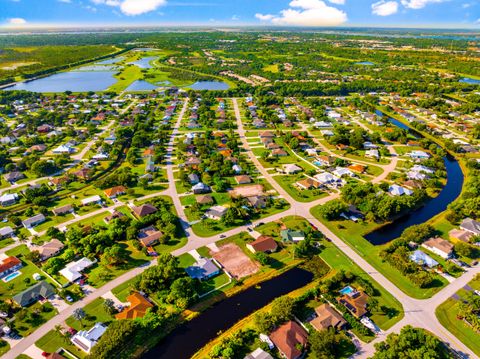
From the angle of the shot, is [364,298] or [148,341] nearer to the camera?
[148,341]

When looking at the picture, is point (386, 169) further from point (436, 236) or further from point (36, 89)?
point (36, 89)

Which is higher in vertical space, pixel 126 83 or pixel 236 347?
pixel 126 83

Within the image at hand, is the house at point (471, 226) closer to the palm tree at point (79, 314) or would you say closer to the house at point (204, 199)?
the house at point (204, 199)

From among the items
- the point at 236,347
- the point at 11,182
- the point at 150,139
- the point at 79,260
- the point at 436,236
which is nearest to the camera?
the point at 236,347

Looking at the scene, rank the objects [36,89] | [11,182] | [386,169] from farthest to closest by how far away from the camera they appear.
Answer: [36,89]
[386,169]
[11,182]

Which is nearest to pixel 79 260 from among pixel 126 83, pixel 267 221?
pixel 267 221

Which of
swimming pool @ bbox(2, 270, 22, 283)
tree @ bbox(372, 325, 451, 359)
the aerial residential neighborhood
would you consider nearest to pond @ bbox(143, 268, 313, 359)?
the aerial residential neighborhood

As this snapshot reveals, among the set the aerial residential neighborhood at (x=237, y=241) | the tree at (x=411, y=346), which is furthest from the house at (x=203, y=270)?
the tree at (x=411, y=346)
